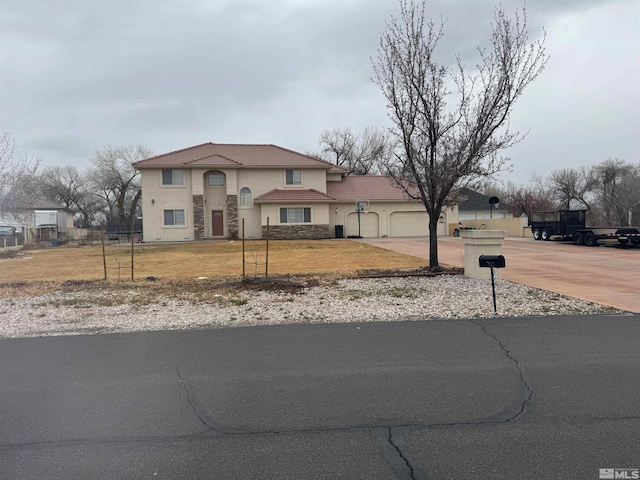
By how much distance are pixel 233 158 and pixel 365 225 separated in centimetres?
1284

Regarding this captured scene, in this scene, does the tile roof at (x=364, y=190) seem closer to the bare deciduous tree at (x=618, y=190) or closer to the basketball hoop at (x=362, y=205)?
the basketball hoop at (x=362, y=205)

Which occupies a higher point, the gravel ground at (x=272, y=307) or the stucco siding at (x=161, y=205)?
the stucco siding at (x=161, y=205)

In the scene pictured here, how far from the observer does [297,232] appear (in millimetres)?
37688

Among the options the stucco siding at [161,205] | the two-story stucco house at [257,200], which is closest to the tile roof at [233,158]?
the two-story stucco house at [257,200]

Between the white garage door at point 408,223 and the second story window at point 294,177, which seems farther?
the white garage door at point 408,223

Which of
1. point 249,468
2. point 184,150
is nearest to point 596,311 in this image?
point 249,468

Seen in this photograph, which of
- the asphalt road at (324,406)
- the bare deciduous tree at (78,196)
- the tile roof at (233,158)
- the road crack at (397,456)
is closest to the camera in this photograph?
the road crack at (397,456)

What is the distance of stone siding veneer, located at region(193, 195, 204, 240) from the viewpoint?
3759 centimetres

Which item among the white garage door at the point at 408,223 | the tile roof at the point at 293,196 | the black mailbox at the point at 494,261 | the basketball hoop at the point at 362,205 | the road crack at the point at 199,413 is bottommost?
the road crack at the point at 199,413

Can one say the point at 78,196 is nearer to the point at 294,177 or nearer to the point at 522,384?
the point at 294,177

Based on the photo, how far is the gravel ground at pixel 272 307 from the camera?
26.9 feet

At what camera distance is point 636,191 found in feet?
143

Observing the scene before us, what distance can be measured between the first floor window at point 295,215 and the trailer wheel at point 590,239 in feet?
65.7

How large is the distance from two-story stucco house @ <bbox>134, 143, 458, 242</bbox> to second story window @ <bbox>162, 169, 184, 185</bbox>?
0.08 meters
